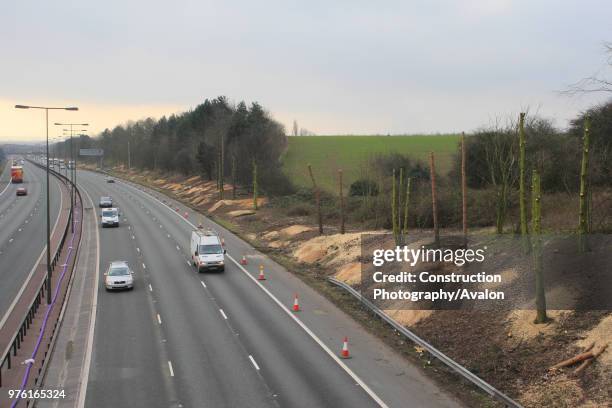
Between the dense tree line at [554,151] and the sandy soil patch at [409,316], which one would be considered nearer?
the sandy soil patch at [409,316]

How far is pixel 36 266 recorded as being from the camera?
142ft

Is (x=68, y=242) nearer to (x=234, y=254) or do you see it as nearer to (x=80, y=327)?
(x=234, y=254)

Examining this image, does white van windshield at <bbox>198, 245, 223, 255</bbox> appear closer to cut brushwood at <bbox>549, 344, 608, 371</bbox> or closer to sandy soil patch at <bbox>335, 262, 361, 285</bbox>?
sandy soil patch at <bbox>335, 262, 361, 285</bbox>

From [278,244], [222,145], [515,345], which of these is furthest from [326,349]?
[222,145]

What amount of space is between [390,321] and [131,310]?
44.1ft

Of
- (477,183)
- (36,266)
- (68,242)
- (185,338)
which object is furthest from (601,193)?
(68,242)

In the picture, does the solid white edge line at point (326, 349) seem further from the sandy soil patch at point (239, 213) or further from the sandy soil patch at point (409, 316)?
the sandy soil patch at point (239, 213)

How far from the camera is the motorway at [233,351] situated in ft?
61.7

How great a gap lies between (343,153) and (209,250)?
81.4 m

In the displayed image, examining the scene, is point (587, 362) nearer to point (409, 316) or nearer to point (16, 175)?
point (409, 316)

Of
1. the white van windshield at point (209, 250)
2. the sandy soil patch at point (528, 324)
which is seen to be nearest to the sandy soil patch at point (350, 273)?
the white van windshield at point (209, 250)

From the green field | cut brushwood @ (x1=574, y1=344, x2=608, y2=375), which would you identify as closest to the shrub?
the green field

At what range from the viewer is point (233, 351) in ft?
77.0

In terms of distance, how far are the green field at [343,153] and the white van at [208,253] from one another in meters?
42.4
